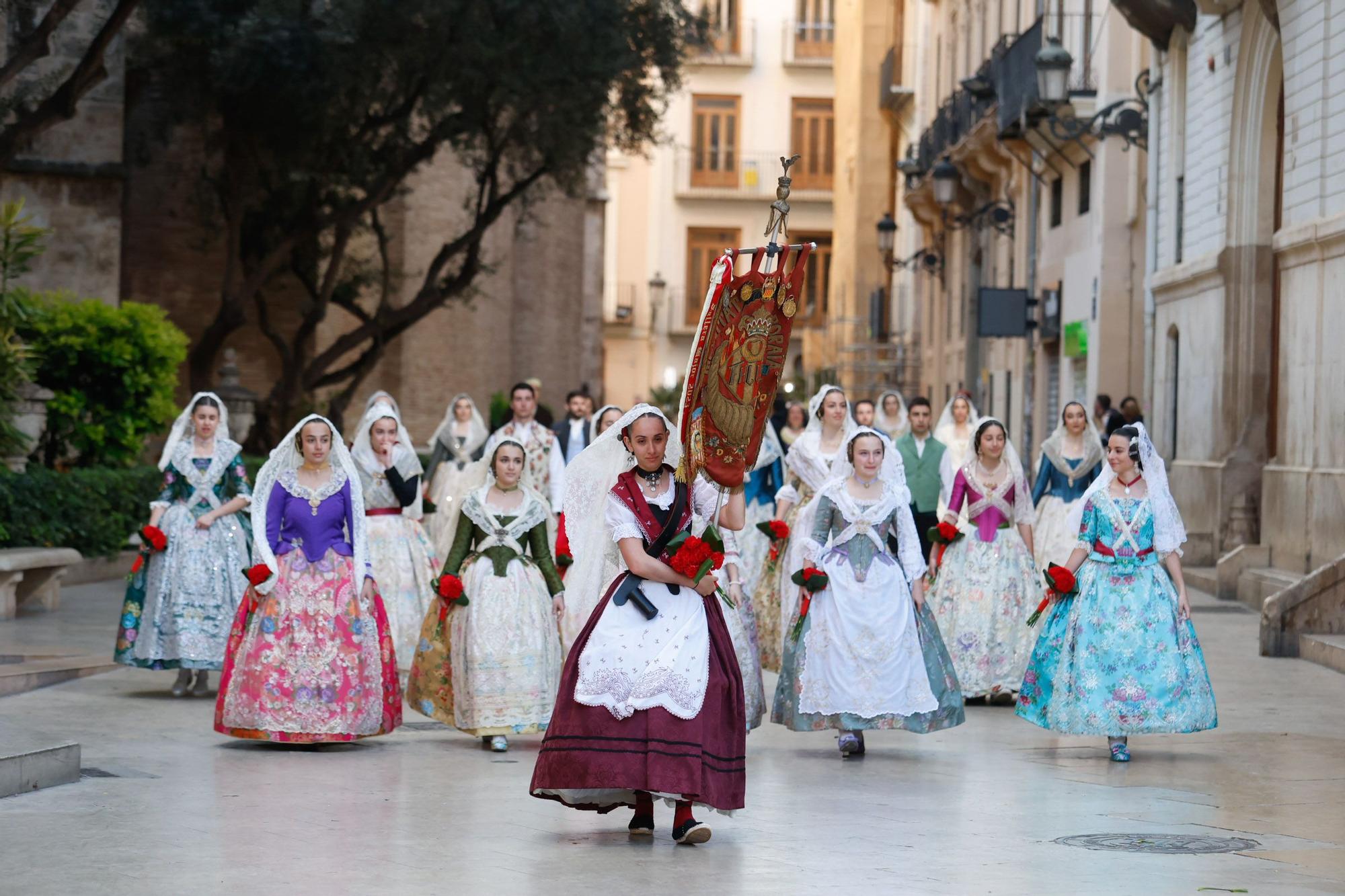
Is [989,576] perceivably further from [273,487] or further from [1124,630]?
[273,487]

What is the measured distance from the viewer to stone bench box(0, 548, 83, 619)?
1639cm

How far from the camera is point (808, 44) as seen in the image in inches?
2606

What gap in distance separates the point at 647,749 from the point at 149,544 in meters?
5.85

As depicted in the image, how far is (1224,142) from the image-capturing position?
22.0 meters

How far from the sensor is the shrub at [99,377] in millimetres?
21016

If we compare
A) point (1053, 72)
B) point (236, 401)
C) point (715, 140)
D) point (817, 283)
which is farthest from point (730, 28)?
point (1053, 72)

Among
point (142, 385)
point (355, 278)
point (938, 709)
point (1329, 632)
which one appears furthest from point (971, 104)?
point (938, 709)

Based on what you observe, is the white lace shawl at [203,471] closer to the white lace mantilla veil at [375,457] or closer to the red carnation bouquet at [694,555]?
the white lace mantilla veil at [375,457]

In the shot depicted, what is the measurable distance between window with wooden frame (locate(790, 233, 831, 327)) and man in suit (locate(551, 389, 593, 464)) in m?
46.2

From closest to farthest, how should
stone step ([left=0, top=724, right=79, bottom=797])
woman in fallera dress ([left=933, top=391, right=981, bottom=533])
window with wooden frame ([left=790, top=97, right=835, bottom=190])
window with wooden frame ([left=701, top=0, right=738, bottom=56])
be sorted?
stone step ([left=0, top=724, right=79, bottom=797]) < woman in fallera dress ([left=933, top=391, right=981, bottom=533]) < window with wooden frame ([left=701, top=0, right=738, bottom=56]) < window with wooden frame ([left=790, top=97, right=835, bottom=190])

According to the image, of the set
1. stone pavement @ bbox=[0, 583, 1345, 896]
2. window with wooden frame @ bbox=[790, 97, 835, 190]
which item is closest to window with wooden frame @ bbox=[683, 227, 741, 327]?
window with wooden frame @ bbox=[790, 97, 835, 190]

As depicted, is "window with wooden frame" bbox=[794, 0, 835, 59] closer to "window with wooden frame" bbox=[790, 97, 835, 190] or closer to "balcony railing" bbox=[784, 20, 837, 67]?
"balcony railing" bbox=[784, 20, 837, 67]

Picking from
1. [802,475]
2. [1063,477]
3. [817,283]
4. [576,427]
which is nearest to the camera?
[802,475]

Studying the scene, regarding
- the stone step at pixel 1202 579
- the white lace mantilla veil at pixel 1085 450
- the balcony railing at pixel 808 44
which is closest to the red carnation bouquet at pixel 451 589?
the white lace mantilla veil at pixel 1085 450
